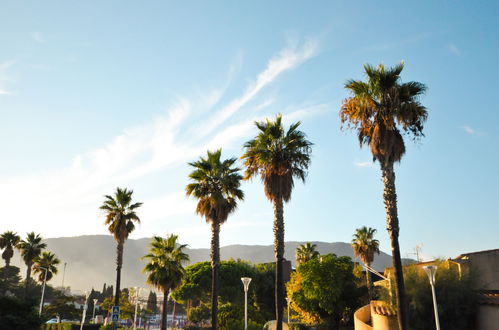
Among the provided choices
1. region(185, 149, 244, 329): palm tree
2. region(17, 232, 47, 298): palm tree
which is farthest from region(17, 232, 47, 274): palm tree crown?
region(185, 149, 244, 329): palm tree

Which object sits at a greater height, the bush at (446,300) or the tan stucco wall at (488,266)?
the tan stucco wall at (488,266)

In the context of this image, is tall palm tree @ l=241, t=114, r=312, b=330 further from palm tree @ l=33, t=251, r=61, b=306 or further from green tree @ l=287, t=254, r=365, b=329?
palm tree @ l=33, t=251, r=61, b=306

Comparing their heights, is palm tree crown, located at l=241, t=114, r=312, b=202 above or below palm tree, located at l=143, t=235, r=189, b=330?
above

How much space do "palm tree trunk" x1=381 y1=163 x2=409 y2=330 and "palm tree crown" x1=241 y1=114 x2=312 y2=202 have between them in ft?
24.1

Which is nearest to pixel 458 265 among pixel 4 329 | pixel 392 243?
pixel 392 243

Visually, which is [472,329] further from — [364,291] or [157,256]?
[157,256]

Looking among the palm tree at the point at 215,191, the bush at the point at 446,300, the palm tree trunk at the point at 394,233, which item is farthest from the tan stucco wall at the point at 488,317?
the palm tree at the point at 215,191

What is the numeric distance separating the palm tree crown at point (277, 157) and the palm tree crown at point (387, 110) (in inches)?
252

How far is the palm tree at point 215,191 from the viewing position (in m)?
31.9

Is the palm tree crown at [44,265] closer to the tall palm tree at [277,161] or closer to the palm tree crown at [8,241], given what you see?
the palm tree crown at [8,241]

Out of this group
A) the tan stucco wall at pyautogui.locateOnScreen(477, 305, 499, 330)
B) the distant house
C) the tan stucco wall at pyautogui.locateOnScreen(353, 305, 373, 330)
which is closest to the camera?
the tan stucco wall at pyautogui.locateOnScreen(477, 305, 499, 330)

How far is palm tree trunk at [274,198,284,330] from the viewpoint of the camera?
25500mm

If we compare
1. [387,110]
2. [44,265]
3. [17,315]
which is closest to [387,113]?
[387,110]

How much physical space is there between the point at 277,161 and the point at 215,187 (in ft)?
22.6
